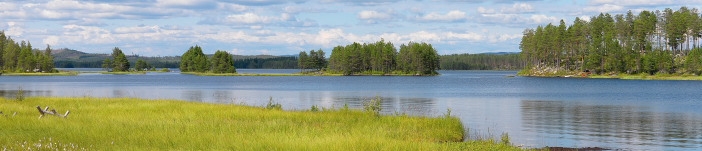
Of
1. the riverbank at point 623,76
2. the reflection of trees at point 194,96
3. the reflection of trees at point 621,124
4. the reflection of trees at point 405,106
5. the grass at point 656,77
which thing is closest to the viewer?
the reflection of trees at point 621,124

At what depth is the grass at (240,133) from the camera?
21.4 meters

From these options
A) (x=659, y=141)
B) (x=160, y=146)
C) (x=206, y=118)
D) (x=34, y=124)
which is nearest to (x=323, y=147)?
(x=160, y=146)

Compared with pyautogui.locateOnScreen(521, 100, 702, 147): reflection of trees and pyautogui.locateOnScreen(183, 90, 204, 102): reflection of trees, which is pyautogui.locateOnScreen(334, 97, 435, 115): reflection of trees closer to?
pyautogui.locateOnScreen(521, 100, 702, 147): reflection of trees

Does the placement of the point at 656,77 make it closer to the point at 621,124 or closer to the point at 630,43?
the point at 630,43

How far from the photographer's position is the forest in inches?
6412

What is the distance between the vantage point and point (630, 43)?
16962 centimetres

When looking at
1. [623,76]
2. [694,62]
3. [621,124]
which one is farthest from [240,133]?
[623,76]

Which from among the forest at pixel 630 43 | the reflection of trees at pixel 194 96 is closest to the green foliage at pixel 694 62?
the forest at pixel 630 43

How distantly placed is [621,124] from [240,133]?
84.6 feet

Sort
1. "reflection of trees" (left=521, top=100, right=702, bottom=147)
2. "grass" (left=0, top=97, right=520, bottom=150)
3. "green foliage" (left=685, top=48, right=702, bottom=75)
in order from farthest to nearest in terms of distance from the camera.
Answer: "green foliage" (left=685, top=48, right=702, bottom=75), "reflection of trees" (left=521, top=100, right=702, bottom=147), "grass" (left=0, top=97, right=520, bottom=150)

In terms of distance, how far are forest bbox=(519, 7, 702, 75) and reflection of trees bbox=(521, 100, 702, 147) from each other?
108 m

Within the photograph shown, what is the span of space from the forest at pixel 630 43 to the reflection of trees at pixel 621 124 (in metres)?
108

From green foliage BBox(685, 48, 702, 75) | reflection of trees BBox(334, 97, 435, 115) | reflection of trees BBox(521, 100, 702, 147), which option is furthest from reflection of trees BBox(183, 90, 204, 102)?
green foliage BBox(685, 48, 702, 75)

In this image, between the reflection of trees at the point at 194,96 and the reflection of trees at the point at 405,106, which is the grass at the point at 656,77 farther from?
the reflection of trees at the point at 194,96
